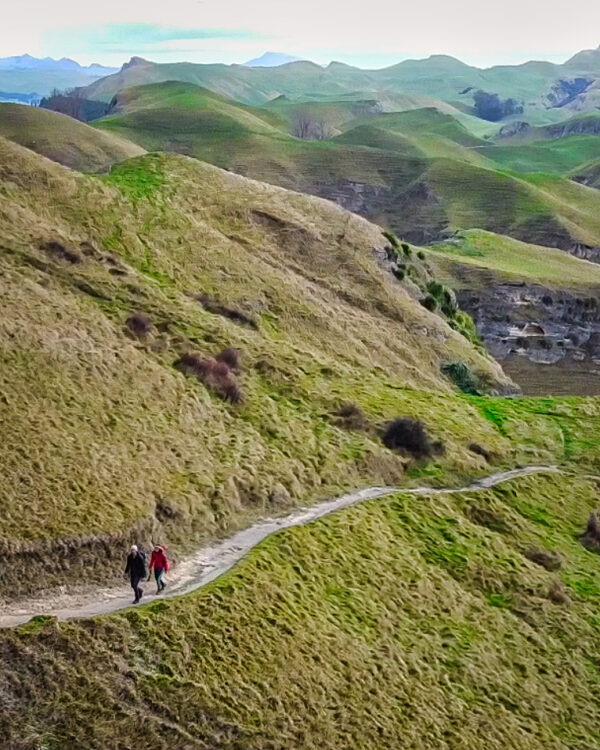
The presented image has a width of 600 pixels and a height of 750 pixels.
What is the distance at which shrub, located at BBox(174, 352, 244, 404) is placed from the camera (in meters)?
38.9

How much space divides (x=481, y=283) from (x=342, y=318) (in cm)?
4520

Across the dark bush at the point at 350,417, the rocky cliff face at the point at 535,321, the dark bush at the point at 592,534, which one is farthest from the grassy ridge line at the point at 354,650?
the rocky cliff face at the point at 535,321

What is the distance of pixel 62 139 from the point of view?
155 meters

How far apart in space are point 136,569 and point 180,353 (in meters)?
17.1

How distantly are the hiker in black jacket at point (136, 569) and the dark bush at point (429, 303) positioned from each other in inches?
1896

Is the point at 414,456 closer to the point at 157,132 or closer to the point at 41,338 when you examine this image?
the point at 41,338

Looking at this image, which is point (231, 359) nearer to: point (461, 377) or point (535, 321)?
point (461, 377)

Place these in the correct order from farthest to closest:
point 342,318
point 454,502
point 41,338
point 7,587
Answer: point 342,318, point 454,502, point 41,338, point 7,587

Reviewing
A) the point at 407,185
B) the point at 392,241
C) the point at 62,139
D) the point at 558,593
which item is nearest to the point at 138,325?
the point at 558,593

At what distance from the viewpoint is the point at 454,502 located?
3841 centimetres

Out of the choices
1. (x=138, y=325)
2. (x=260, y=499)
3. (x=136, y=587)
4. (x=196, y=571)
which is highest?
(x=138, y=325)

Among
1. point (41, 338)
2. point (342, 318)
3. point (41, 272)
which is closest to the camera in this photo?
point (41, 338)

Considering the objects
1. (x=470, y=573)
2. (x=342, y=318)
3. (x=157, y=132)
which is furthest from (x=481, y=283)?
(x=157, y=132)

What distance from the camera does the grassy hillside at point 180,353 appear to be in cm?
2894
